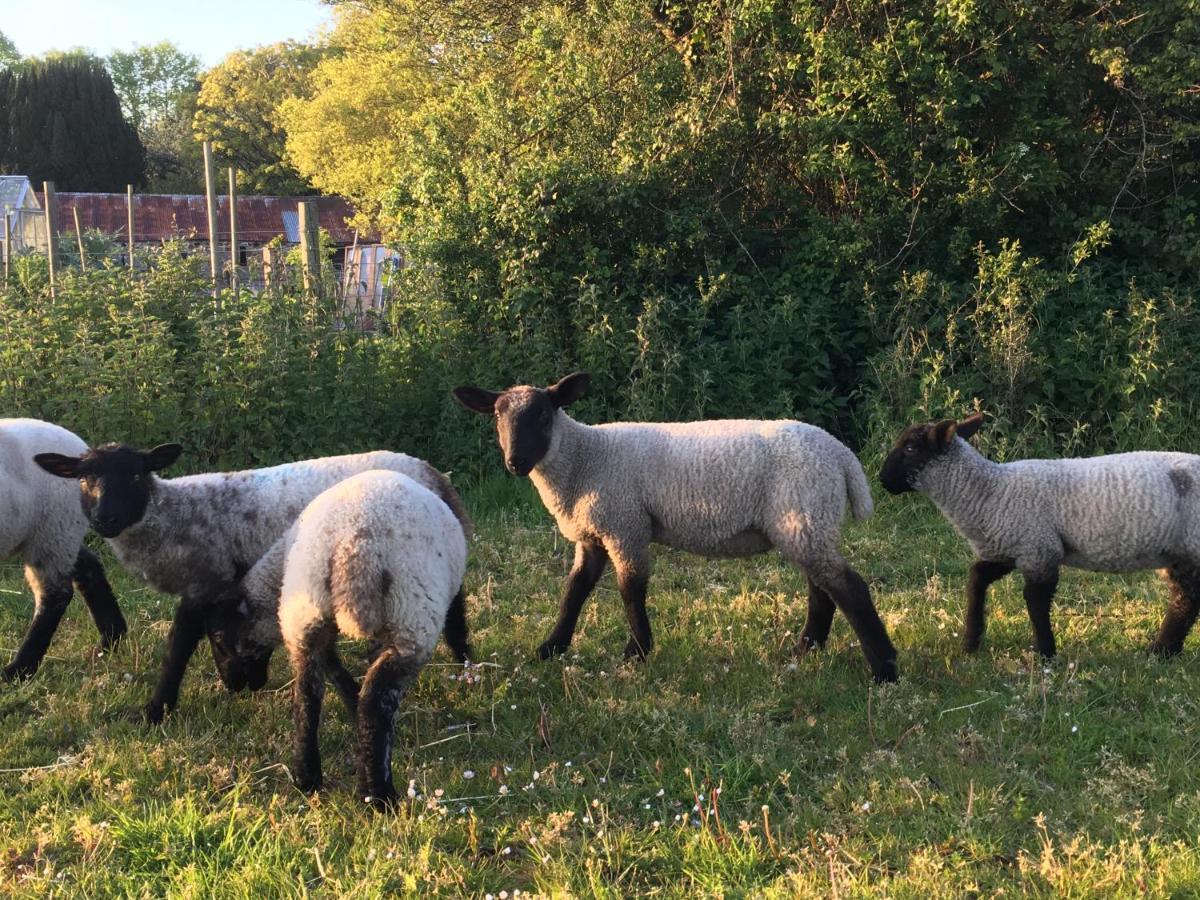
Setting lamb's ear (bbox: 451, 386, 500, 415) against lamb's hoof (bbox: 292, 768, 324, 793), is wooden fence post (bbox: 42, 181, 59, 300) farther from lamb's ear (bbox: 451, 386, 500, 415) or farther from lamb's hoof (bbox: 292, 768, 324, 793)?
lamb's hoof (bbox: 292, 768, 324, 793)

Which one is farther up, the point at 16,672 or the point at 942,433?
the point at 942,433

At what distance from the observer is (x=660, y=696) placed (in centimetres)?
452

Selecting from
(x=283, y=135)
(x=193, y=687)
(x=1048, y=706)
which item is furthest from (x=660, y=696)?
(x=283, y=135)

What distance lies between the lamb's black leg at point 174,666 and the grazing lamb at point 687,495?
1735 mm

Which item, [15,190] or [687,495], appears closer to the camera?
[687,495]

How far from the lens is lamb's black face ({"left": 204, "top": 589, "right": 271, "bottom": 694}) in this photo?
4.34 metres

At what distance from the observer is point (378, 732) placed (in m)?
3.57

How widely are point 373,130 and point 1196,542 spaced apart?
86.9ft

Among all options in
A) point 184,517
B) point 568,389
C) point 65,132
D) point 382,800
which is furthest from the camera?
point 65,132

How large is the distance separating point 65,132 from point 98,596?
170 ft

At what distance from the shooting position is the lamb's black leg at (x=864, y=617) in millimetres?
4684

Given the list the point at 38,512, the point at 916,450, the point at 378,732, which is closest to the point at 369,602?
the point at 378,732

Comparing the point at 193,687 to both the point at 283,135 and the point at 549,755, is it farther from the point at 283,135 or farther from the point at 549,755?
the point at 283,135

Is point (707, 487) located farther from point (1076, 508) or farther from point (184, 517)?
point (184, 517)
